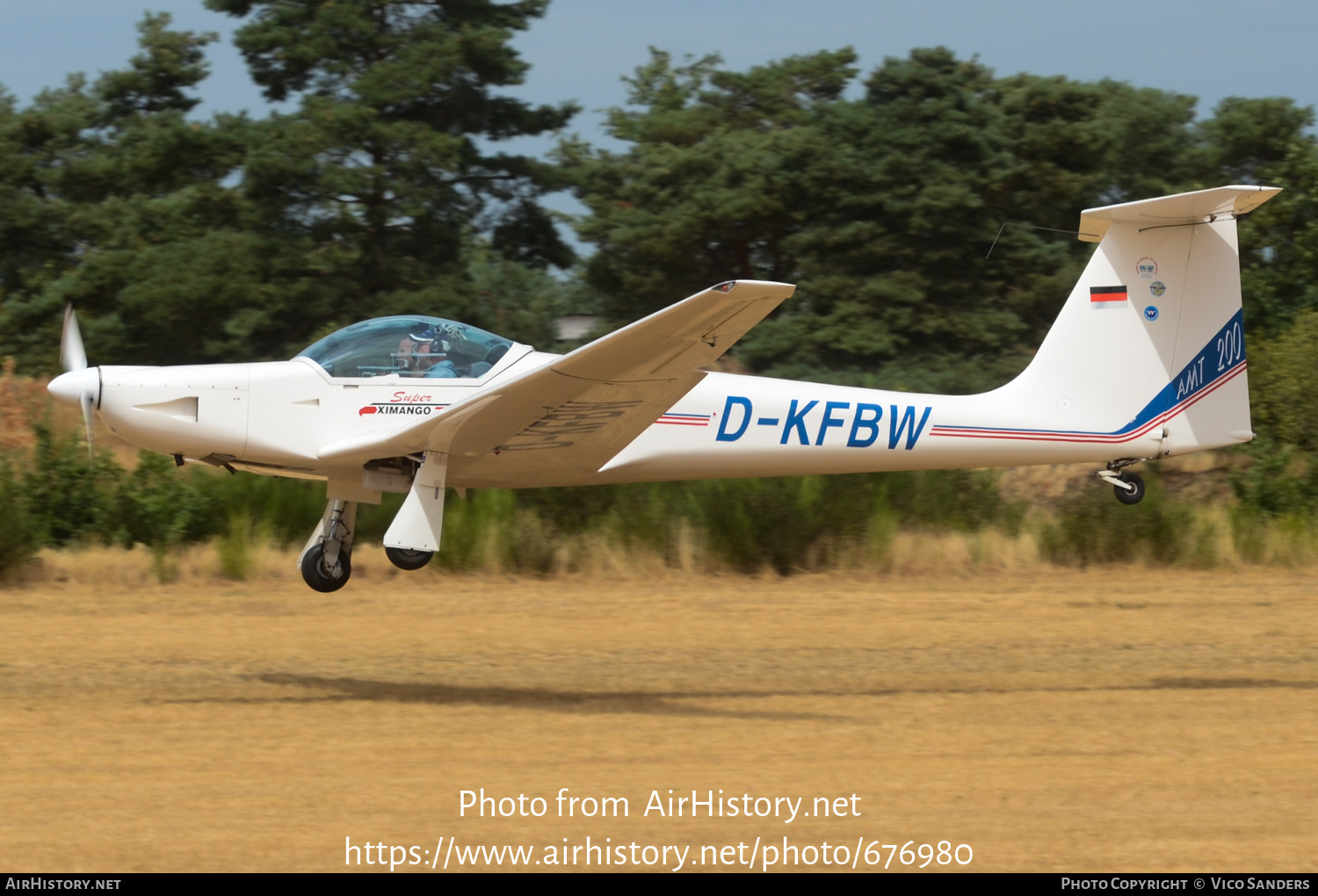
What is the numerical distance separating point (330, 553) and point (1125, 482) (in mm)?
5370

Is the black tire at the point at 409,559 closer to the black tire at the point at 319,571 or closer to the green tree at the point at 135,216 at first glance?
the black tire at the point at 319,571

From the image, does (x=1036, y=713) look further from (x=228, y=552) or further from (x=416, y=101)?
(x=416, y=101)

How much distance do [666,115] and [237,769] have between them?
22.7 metres

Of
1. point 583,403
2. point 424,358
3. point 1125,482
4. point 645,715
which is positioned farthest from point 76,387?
point 1125,482

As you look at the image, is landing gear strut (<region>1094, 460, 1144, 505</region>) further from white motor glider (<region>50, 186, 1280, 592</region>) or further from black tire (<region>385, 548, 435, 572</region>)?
black tire (<region>385, 548, 435, 572</region>)

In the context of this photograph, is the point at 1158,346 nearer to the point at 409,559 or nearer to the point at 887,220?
the point at 409,559

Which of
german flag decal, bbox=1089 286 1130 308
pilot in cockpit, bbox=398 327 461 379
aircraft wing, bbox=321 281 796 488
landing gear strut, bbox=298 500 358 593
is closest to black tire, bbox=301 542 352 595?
landing gear strut, bbox=298 500 358 593

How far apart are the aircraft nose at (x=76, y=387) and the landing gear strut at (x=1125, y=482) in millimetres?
6513

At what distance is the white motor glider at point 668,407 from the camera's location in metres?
8.30

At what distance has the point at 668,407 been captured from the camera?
330 inches

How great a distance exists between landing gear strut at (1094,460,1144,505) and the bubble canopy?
421 centimetres

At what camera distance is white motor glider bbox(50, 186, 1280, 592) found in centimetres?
830

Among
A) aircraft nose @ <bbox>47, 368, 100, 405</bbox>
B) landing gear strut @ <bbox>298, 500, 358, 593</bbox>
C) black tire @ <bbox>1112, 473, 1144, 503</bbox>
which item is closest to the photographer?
aircraft nose @ <bbox>47, 368, 100, 405</bbox>

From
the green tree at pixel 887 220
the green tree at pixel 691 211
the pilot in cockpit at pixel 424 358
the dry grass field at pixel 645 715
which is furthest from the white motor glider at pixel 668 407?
the green tree at pixel 691 211
